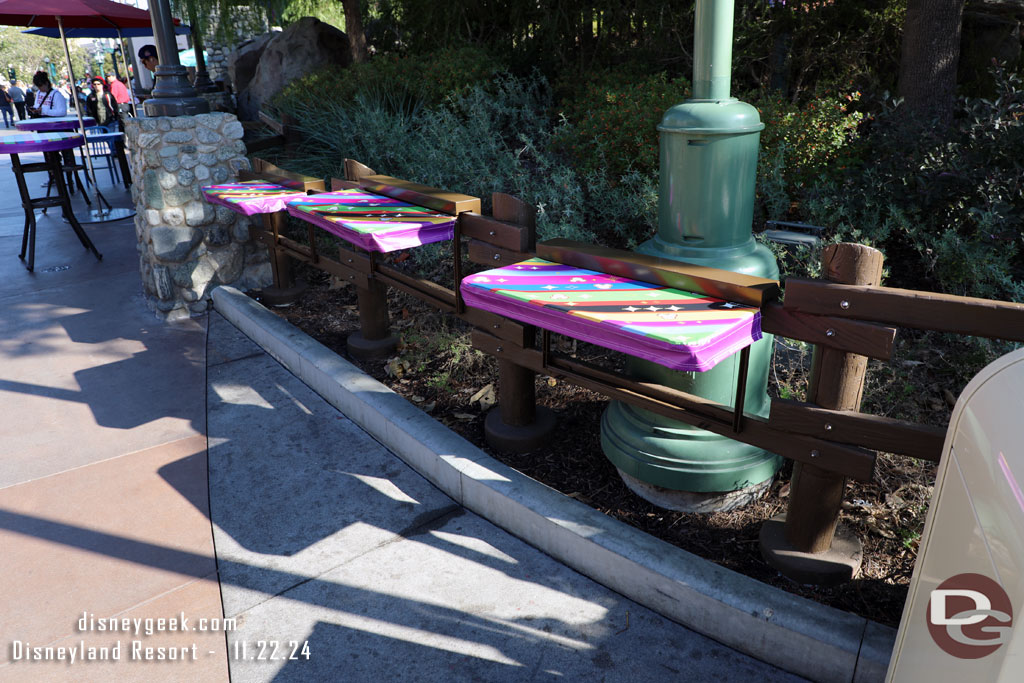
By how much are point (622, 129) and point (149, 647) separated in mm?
4675

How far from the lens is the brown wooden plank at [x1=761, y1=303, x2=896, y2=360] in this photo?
2.26 m

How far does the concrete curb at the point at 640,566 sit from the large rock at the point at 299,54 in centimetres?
856

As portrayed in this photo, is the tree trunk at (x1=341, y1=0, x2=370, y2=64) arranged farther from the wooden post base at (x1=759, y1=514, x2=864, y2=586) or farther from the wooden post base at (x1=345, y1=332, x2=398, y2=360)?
the wooden post base at (x1=759, y1=514, x2=864, y2=586)

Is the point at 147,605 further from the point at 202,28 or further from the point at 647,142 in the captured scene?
the point at 202,28

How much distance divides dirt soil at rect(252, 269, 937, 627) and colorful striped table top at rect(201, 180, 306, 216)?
98cm

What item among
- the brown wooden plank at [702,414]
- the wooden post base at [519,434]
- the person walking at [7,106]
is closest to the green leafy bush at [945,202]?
the brown wooden plank at [702,414]

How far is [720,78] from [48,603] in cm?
330

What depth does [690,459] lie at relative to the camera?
2.93 meters

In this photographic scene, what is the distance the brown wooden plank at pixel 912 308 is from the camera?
208 cm

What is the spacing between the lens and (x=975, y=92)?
6.76 meters

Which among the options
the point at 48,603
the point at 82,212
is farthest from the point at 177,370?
the point at 82,212

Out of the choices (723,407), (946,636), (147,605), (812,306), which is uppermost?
(812,306)

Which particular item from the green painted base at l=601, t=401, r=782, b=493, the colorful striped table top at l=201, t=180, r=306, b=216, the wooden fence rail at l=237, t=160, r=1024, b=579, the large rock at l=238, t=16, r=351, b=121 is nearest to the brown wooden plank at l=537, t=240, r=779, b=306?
the wooden fence rail at l=237, t=160, r=1024, b=579

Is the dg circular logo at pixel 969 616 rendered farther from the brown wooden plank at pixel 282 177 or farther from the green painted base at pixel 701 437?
the brown wooden plank at pixel 282 177
